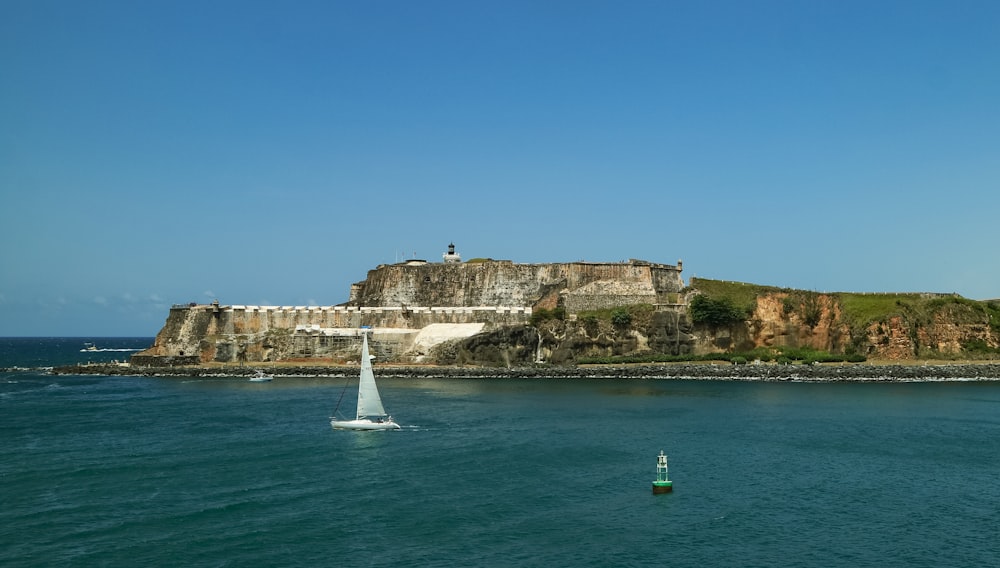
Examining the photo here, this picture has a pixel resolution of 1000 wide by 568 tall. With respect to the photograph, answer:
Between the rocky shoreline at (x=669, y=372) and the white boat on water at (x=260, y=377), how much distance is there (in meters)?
1.29

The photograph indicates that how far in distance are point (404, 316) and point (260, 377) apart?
56.5ft

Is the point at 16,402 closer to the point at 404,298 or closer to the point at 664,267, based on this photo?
the point at 404,298

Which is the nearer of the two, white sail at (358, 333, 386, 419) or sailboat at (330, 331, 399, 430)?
sailboat at (330, 331, 399, 430)

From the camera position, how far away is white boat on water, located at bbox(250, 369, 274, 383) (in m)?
65.9

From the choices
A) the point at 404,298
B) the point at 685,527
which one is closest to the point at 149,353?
the point at 404,298

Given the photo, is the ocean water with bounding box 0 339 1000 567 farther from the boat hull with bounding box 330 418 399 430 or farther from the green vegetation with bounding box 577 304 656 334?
the green vegetation with bounding box 577 304 656 334

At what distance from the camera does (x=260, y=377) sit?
66688mm

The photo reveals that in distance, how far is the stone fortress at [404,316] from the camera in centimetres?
7688

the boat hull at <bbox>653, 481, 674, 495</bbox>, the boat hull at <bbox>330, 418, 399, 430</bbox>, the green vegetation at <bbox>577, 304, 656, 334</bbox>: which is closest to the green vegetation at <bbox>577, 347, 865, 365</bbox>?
the green vegetation at <bbox>577, 304, 656, 334</bbox>

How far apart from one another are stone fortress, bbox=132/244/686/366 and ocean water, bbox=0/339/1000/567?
27231mm

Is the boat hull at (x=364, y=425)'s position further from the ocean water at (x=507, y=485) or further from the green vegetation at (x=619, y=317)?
the green vegetation at (x=619, y=317)

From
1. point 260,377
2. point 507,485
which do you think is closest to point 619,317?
point 260,377

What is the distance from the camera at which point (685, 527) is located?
23219 mm

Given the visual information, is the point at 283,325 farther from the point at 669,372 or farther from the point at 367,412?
the point at 367,412
